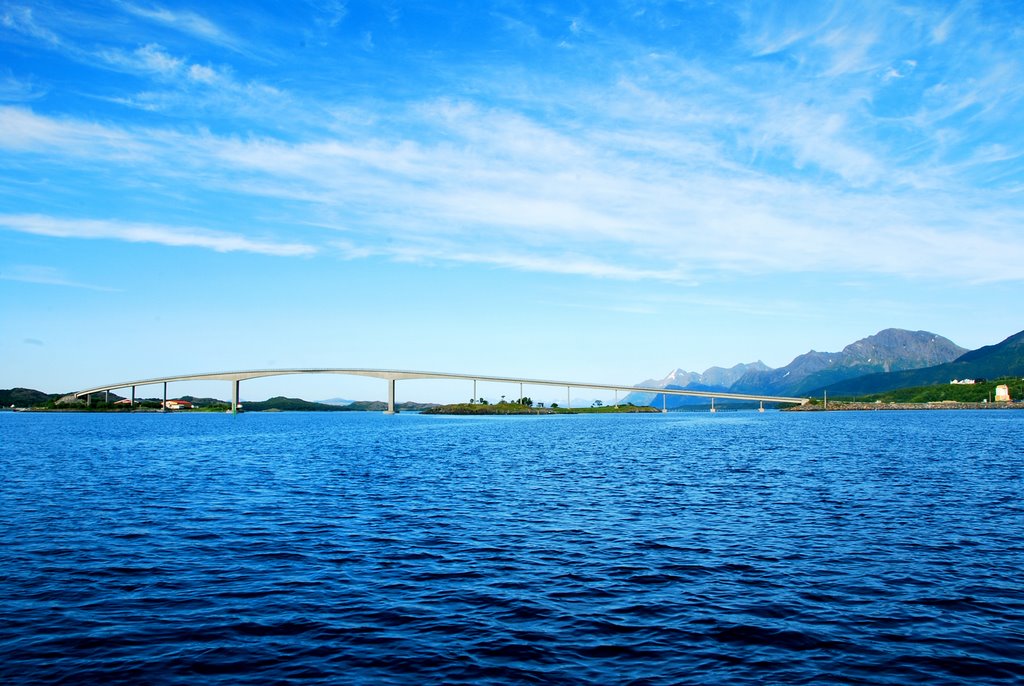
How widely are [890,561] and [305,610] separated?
20.6m

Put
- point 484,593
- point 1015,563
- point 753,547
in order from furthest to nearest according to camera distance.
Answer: point 753,547
point 1015,563
point 484,593

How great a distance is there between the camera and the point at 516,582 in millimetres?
21781

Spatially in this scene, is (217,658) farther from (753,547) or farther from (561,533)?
(753,547)

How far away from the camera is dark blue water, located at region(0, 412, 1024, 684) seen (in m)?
15.1

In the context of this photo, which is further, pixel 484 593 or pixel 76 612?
pixel 484 593

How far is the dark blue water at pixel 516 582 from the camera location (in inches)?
595

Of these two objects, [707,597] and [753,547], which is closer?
[707,597]

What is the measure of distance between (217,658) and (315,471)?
42.5 meters

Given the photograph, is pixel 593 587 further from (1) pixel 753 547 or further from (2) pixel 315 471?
(2) pixel 315 471

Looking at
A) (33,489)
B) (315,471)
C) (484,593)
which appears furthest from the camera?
(315,471)

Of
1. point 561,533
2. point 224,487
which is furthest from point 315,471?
point 561,533

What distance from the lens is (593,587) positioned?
2116 cm

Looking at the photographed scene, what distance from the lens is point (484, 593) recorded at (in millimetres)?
20531

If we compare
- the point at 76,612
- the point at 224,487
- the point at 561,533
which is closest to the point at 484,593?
the point at 561,533
